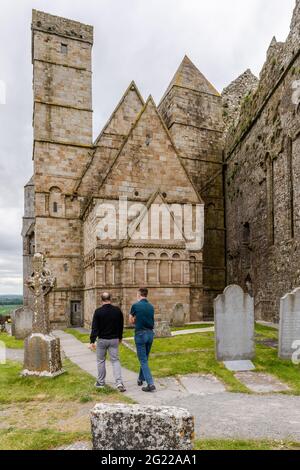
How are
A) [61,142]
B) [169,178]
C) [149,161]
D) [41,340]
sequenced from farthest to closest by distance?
[61,142] < [169,178] < [149,161] < [41,340]

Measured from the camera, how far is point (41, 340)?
808 cm

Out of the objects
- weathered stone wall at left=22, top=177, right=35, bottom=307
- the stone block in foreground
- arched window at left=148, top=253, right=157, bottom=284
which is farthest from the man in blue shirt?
weathered stone wall at left=22, top=177, right=35, bottom=307

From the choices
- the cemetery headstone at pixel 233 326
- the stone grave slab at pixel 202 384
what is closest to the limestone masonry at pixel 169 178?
the cemetery headstone at pixel 233 326

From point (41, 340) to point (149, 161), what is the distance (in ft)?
43.7

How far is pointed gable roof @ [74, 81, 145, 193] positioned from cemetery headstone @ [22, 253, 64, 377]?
584 inches

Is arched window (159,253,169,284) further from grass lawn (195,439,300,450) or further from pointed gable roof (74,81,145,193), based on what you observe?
grass lawn (195,439,300,450)

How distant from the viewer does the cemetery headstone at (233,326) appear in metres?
9.00

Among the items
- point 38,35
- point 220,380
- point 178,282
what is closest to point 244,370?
point 220,380

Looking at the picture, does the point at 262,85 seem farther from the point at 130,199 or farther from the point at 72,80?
the point at 72,80

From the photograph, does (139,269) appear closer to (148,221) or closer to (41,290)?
(148,221)

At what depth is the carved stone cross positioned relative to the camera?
27.5ft

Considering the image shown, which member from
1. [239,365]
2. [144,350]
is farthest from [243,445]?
[239,365]
